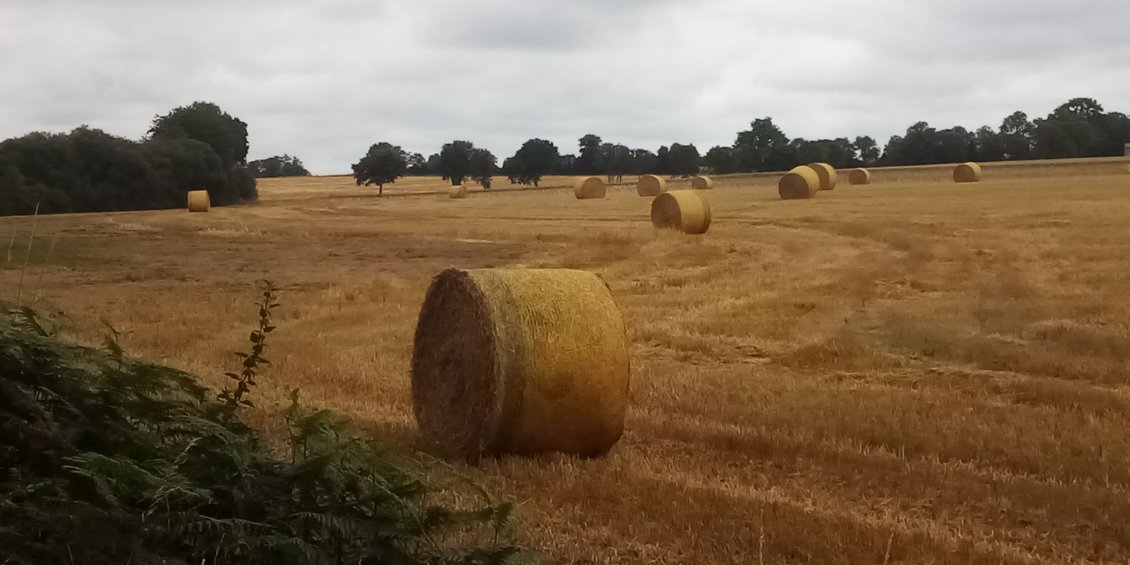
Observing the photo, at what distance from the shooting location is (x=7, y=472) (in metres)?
3.60

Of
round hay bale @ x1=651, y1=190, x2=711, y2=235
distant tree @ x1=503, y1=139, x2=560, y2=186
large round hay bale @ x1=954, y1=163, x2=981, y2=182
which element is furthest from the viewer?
distant tree @ x1=503, y1=139, x2=560, y2=186

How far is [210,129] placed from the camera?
5362 cm

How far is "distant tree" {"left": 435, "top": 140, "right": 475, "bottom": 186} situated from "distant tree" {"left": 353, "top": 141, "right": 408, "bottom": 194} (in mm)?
7323

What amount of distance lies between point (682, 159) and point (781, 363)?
6723 cm

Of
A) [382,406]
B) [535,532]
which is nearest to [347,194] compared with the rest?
[382,406]

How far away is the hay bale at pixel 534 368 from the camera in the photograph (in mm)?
7176

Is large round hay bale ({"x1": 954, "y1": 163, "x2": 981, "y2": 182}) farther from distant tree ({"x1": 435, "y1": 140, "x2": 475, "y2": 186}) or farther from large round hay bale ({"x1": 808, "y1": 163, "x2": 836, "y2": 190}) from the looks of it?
distant tree ({"x1": 435, "y1": 140, "x2": 475, "y2": 186})

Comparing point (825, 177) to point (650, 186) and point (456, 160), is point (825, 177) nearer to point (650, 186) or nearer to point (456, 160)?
point (650, 186)

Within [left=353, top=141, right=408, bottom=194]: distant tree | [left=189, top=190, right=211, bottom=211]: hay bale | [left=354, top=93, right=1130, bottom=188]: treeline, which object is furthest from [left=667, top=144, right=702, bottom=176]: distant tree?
[left=189, top=190, right=211, bottom=211]: hay bale

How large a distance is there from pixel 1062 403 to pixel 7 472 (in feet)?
25.2

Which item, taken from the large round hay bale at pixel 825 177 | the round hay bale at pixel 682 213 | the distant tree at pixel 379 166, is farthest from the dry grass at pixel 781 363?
the distant tree at pixel 379 166

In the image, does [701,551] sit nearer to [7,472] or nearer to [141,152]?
[7,472]

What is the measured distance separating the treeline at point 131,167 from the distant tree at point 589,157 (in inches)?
1177

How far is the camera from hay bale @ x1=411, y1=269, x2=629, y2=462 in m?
7.18
